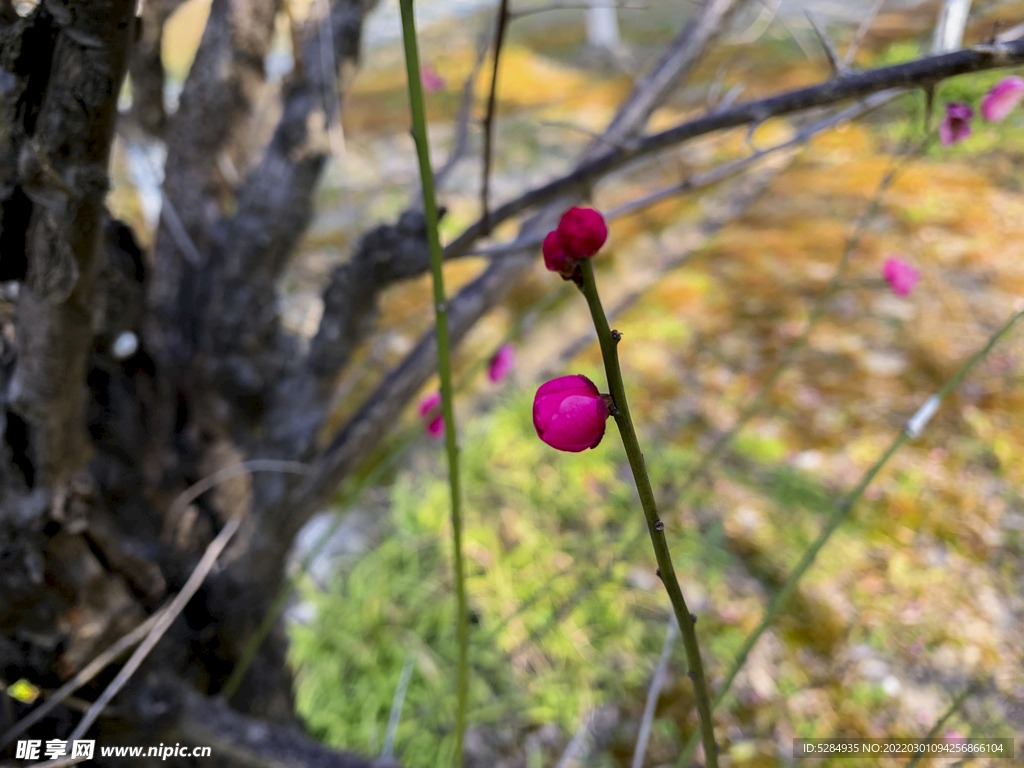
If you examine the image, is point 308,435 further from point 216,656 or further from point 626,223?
point 626,223

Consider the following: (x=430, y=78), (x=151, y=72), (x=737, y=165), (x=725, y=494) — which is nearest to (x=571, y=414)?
(x=737, y=165)

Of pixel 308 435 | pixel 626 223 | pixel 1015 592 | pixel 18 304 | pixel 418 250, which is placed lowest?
pixel 1015 592

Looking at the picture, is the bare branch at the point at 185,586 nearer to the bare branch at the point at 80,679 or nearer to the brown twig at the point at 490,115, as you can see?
the bare branch at the point at 80,679

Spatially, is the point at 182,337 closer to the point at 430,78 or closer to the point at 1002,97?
the point at 430,78

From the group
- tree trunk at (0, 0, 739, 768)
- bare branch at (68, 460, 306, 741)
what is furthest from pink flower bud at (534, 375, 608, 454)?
bare branch at (68, 460, 306, 741)

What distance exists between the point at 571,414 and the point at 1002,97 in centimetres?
54

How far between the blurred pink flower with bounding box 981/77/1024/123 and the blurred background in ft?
0.20

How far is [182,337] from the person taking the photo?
739 mm

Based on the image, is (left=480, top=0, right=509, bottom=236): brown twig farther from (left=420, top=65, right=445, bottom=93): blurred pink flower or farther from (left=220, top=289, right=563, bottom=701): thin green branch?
(left=420, top=65, right=445, bottom=93): blurred pink flower

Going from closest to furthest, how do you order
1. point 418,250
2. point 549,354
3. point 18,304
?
point 18,304 < point 418,250 < point 549,354

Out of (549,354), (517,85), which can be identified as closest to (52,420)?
(549,354)

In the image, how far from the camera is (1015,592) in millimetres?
1066

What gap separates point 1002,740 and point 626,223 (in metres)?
1.92

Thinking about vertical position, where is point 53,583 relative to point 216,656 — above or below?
above
